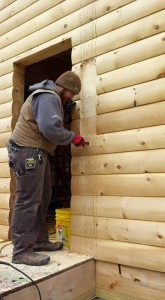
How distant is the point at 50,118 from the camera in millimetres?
2674

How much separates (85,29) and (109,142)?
1206 millimetres

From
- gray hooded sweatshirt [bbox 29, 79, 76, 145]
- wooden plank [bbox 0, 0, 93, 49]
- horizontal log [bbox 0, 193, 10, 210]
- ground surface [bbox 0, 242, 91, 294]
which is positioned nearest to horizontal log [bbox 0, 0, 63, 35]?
wooden plank [bbox 0, 0, 93, 49]

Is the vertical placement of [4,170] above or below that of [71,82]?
below

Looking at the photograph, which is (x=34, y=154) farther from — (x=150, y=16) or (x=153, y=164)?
(x=150, y=16)

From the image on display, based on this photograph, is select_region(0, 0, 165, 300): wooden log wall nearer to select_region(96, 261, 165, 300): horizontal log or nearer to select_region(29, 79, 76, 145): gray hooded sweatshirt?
select_region(96, 261, 165, 300): horizontal log

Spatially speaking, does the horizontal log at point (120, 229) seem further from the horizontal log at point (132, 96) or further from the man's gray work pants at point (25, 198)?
the horizontal log at point (132, 96)

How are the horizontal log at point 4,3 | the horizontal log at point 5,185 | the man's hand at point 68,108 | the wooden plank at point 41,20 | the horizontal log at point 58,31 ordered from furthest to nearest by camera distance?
the horizontal log at point 4,3, the horizontal log at point 5,185, the wooden plank at point 41,20, the man's hand at point 68,108, the horizontal log at point 58,31

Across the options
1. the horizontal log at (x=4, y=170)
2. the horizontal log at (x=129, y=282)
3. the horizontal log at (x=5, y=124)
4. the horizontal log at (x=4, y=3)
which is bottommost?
the horizontal log at (x=129, y=282)

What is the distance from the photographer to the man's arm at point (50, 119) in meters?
2.67

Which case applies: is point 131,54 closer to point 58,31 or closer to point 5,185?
point 58,31

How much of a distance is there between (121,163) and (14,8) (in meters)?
2.67

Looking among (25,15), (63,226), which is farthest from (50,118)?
(25,15)

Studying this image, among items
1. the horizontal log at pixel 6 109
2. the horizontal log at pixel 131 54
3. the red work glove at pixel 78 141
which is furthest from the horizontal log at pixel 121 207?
the horizontal log at pixel 6 109

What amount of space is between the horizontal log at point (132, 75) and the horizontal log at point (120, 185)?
80 centimetres
